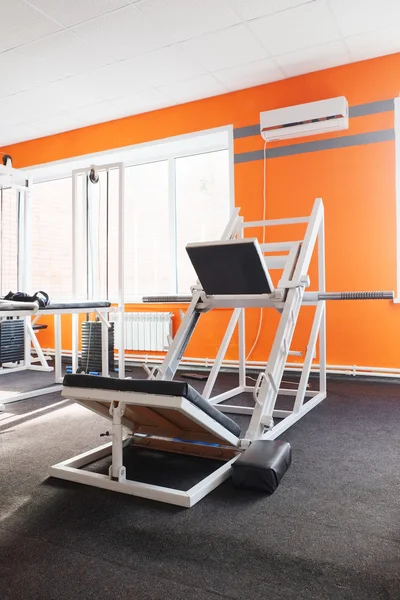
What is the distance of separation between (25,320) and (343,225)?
3.40 m

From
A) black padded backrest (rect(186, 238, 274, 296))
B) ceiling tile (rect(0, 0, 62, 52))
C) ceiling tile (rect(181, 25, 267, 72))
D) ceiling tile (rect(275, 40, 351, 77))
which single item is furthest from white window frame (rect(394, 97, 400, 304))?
ceiling tile (rect(0, 0, 62, 52))

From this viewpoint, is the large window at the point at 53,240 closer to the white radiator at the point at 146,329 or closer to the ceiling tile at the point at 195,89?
the white radiator at the point at 146,329

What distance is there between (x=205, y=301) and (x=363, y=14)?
2667 mm

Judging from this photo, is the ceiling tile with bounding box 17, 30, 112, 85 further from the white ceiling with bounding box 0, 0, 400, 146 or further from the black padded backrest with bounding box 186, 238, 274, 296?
the black padded backrest with bounding box 186, 238, 274, 296

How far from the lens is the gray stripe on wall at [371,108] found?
4359 mm

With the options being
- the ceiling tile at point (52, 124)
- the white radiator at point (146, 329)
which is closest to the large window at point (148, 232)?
the white radiator at point (146, 329)

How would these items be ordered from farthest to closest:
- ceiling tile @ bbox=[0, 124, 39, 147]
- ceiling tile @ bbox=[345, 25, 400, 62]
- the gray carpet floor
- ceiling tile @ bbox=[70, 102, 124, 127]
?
ceiling tile @ bbox=[0, 124, 39, 147] → ceiling tile @ bbox=[70, 102, 124, 127] → ceiling tile @ bbox=[345, 25, 400, 62] → the gray carpet floor

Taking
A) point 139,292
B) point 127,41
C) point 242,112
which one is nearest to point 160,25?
point 127,41

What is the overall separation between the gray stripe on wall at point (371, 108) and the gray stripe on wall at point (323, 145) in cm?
19

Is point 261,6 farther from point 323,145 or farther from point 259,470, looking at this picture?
point 259,470

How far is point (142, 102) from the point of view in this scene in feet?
17.6

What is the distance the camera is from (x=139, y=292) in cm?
603

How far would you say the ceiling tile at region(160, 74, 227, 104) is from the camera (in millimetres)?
4851

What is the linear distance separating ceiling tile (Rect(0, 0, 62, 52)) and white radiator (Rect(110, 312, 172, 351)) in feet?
9.86
